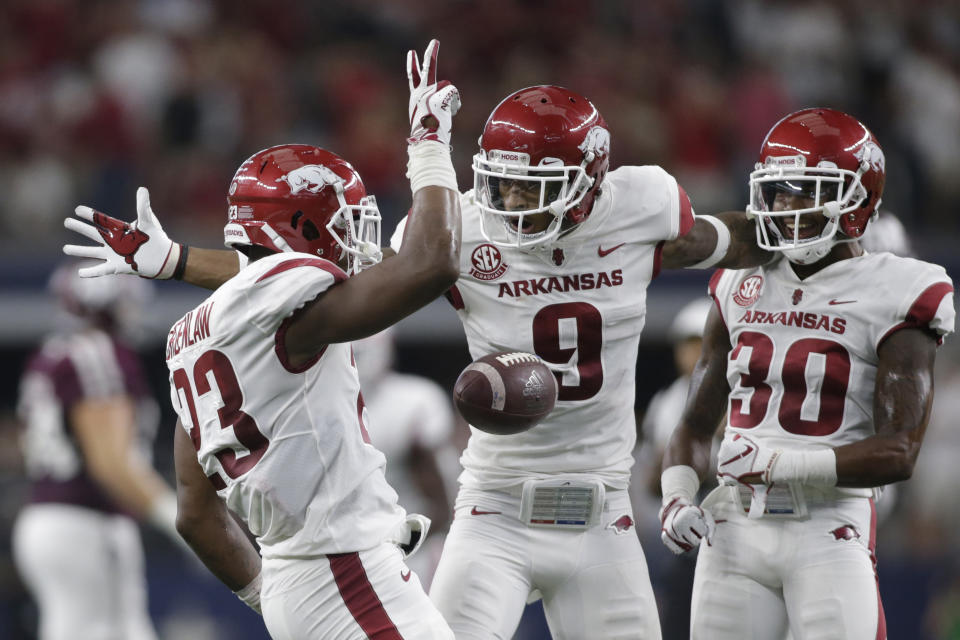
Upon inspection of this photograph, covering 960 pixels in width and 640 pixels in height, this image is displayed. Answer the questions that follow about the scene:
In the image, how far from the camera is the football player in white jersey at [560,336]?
11.1ft

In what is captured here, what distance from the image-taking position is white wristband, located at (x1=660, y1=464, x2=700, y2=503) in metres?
3.51

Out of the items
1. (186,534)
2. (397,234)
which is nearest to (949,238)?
(397,234)

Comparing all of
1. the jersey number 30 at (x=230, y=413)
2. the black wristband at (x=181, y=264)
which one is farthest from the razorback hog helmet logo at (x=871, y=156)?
the black wristband at (x=181, y=264)

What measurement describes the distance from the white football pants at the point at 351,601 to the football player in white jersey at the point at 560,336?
0.43 m

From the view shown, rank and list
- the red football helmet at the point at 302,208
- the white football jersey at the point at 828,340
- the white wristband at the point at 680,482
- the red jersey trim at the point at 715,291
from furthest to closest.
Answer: the red jersey trim at the point at 715,291, the white wristband at the point at 680,482, the white football jersey at the point at 828,340, the red football helmet at the point at 302,208

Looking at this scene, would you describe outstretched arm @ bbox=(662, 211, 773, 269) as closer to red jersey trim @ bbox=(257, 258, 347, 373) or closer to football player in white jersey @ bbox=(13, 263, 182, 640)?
red jersey trim @ bbox=(257, 258, 347, 373)

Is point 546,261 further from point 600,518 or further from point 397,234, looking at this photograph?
point 600,518

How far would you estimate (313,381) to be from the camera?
2928 millimetres

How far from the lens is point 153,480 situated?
583 centimetres

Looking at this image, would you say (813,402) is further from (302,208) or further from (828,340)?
(302,208)

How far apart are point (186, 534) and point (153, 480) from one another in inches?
104

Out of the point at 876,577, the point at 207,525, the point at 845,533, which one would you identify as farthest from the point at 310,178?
the point at 876,577

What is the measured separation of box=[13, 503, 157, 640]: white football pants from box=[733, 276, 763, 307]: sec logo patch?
3.45 meters

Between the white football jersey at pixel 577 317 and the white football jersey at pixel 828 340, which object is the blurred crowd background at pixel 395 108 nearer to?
the white football jersey at pixel 577 317
